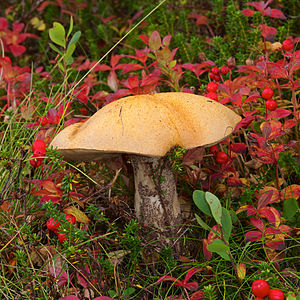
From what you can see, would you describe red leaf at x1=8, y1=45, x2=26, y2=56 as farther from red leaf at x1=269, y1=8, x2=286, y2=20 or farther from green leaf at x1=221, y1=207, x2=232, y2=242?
green leaf at x1=221, y1=207, x2=232, y2=242

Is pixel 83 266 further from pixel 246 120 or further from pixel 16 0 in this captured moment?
pixel 16 0

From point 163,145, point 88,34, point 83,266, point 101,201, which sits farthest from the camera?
point 88,34

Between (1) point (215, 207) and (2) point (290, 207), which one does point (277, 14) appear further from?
(1) point (215, 207)

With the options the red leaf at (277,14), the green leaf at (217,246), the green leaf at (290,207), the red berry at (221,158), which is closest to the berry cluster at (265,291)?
the green leaf at (217,246)

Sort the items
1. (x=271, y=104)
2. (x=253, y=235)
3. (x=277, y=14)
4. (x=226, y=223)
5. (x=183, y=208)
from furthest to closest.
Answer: (x=277, y=14) < (x=183, y=208) < (x=271, y=104) < (x=253, y=235) < (x=226, y=223)

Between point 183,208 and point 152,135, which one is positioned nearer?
point 152,135

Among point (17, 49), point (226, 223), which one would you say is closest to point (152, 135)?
point (226, 223)

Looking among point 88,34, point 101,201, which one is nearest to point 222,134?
point 101,201

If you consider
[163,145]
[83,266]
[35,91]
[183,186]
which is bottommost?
[183,186]
